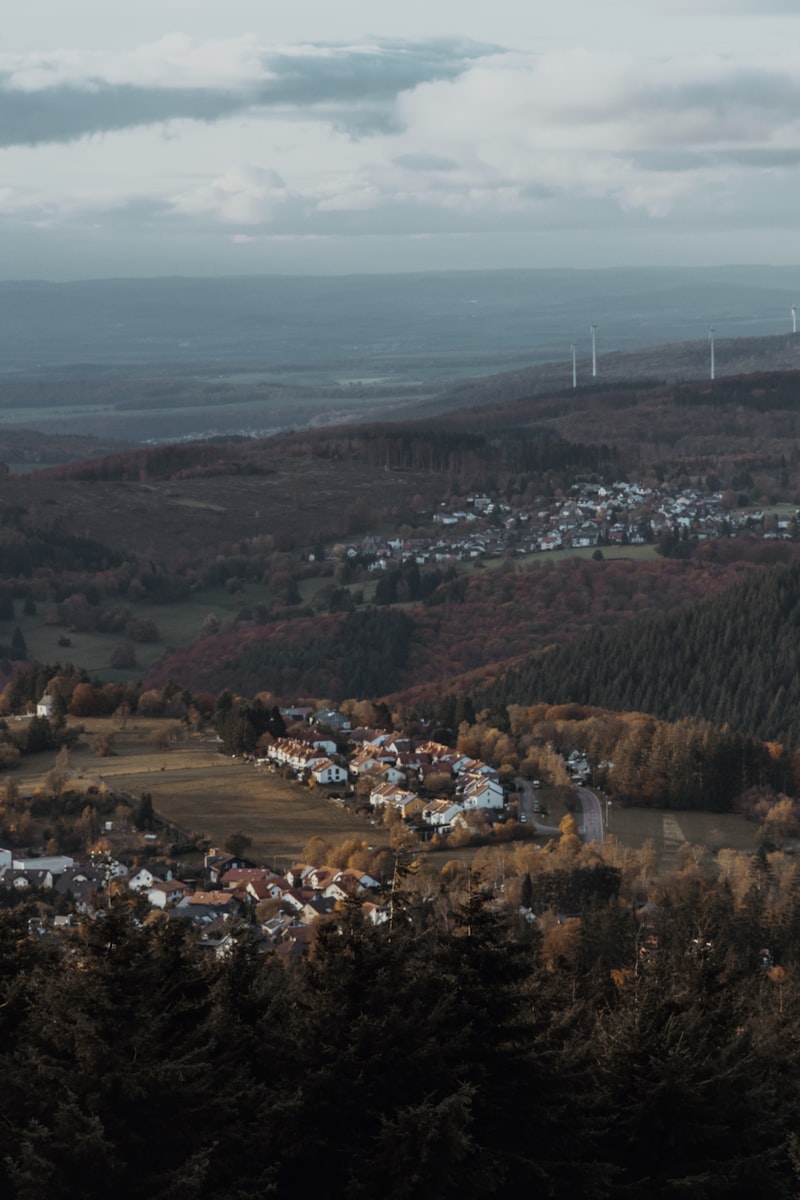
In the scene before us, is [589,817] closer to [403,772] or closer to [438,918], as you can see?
[403,772]

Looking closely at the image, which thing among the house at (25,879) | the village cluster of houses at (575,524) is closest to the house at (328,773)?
the house at (25,879)

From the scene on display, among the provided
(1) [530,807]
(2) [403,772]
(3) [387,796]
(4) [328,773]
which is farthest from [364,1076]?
(2) [403,772]

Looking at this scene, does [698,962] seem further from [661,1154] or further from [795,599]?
[795,599]

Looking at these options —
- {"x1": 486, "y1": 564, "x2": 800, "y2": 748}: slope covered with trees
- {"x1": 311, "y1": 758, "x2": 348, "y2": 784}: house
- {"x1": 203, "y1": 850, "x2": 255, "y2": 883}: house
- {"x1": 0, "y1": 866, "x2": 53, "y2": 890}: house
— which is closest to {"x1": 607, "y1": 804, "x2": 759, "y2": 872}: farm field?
{"x1": 311, "y1": 758, "x2": 348, "y2": 784}: house

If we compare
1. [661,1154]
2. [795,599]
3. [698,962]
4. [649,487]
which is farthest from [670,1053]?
[649,487]

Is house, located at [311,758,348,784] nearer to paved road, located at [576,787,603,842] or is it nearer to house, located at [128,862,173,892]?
paved road, located at [576,787,603,842]

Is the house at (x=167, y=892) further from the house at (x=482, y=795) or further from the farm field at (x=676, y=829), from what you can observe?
the farm field at (x=676, y=829)
